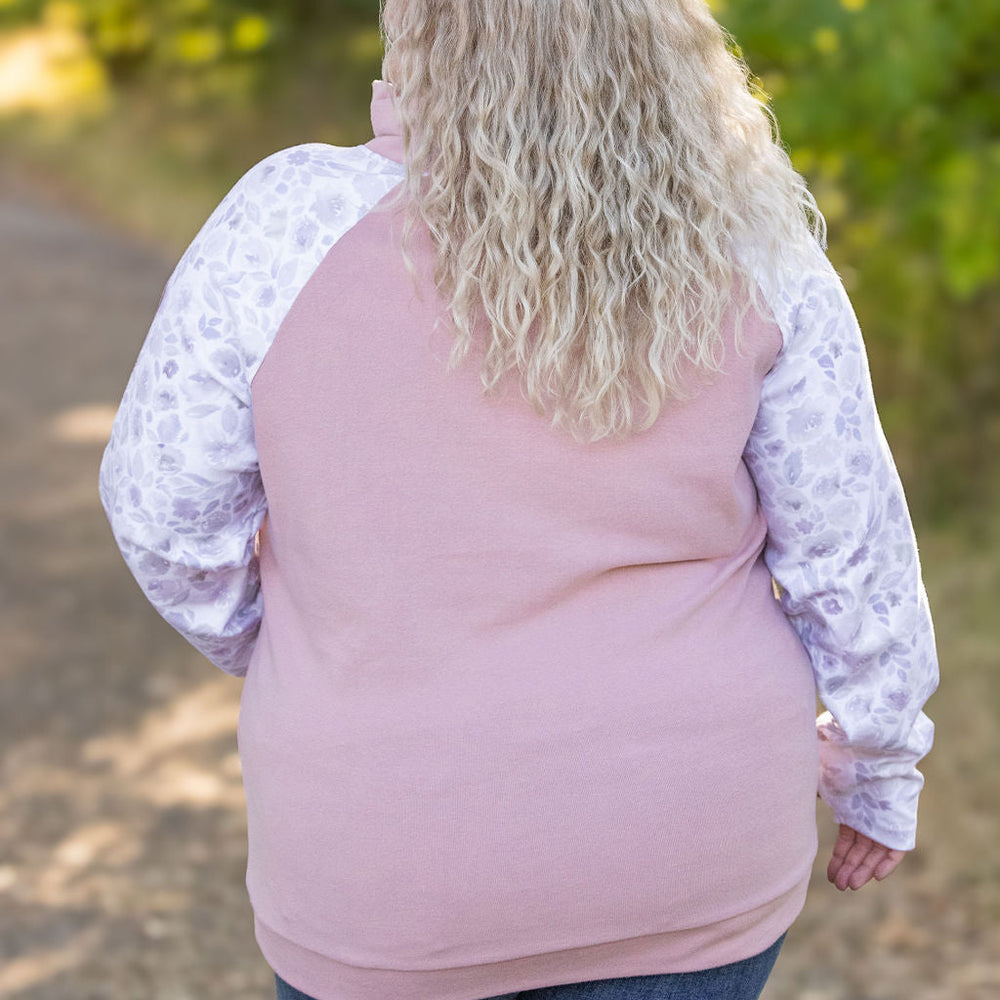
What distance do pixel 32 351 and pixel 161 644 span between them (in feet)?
12.1

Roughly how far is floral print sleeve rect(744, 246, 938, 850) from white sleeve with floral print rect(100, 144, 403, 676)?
0.45m

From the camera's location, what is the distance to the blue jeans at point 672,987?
4.98ft

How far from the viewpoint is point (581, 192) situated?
131cm

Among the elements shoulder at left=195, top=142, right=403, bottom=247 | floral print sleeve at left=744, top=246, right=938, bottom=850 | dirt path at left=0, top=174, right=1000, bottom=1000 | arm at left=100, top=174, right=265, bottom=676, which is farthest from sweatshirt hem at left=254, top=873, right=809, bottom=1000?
dirt path at left=0, top=174, right=1000, bottom=1000

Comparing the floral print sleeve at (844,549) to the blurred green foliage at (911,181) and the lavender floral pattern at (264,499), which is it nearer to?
the lavender floral pattern at (264,499)

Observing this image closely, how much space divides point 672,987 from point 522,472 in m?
→ 0.60

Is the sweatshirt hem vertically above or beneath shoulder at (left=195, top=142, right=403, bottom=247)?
beneath

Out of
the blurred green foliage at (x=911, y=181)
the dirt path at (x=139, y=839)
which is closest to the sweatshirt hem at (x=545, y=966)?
the blurred green foliage at (x=911, y=181)

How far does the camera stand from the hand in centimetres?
176

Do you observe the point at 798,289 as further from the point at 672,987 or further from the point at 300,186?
the point at 672,987

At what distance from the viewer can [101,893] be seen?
11.8 ft

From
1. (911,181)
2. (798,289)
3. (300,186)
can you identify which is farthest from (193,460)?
(911,181)

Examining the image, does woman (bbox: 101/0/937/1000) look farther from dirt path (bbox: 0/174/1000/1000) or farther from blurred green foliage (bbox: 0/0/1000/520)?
dirt path (bbox: 0/174/1000/1000)

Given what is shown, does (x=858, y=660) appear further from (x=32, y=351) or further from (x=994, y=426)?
(x=32, y=351)
